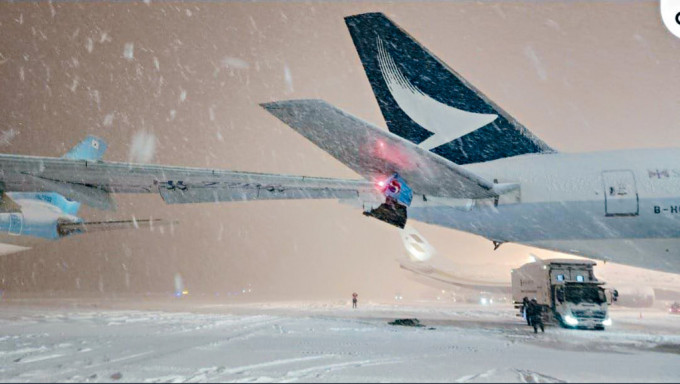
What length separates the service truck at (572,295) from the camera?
2227 centimetres

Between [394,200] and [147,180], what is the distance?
6049 mm

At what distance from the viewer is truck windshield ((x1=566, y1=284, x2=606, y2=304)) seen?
22844mm

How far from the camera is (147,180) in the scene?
442 inches

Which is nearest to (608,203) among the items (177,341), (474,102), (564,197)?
(564,197)

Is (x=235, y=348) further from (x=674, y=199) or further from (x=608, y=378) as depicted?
(x=674, y=199)

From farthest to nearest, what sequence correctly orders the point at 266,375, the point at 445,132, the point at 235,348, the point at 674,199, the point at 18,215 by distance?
the point at 18,215
the point at 445,132
the point at 674,199
the point at 235,348
the point at 266,375

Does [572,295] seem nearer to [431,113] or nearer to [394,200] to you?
[431,113]

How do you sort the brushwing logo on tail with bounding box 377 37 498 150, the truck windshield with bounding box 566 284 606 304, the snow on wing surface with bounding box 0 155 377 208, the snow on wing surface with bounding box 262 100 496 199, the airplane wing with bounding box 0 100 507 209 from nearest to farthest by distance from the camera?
1. the snow on wing surface with bounding box 262 100 496 199
2. the airplane wing with bounding box 0 100 507 209
3. the snow on wing surface with bounding box 0 155 377 208
4. the brushwing logo on tail with bounding box 377 37 498 150
5. the truck windshield with bounding box 566 284 606 304

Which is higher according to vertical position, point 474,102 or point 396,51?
point 396,51

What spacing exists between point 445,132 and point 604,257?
7.00 metres

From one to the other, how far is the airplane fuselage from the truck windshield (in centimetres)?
734

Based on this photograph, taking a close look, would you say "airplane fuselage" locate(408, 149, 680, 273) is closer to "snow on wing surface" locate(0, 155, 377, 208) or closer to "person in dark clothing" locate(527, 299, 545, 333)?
"person in dark clothing" locate(527, 299, 545, 333)

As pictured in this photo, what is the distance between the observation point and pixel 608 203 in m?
14.6

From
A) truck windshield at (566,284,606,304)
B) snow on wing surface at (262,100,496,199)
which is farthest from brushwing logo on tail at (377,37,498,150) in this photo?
truck windshield at (566,284,606,304)
